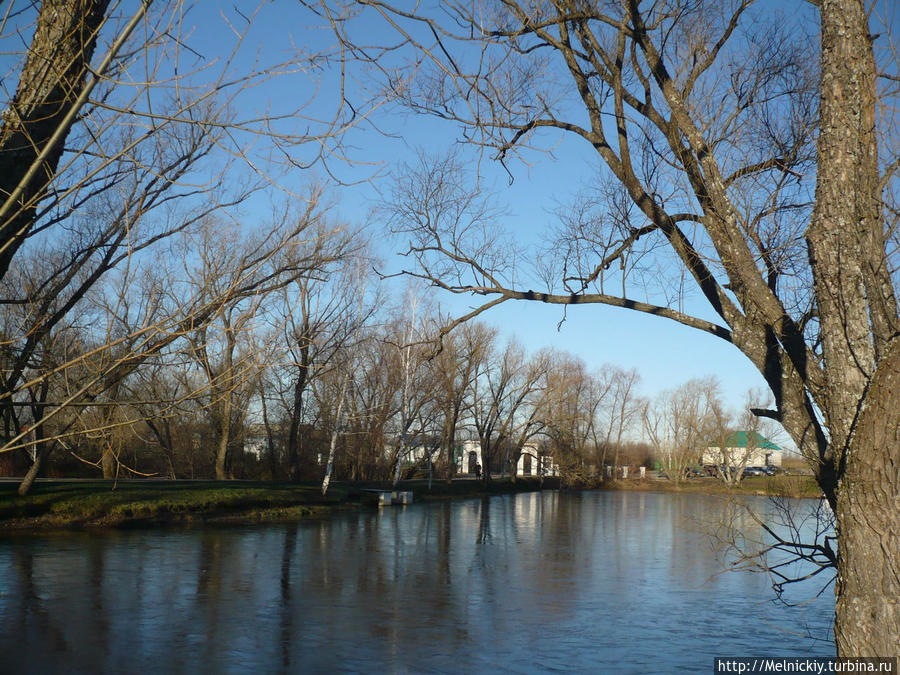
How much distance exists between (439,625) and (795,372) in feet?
24.7

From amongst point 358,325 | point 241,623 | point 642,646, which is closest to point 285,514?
point 358,325

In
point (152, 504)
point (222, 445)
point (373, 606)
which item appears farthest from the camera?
point (222, 445)

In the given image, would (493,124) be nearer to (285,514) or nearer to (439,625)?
(439,625)

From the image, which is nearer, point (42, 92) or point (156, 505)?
point (42, 92)

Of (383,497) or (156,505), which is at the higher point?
(156,505)

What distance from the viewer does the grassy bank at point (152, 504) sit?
63.3 ft

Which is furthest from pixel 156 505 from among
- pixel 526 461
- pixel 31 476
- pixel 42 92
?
pixel 526 461

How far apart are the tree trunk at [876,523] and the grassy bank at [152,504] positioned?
62.9 ft

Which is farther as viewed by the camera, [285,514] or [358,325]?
[358,325]

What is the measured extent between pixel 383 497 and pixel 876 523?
28064mm

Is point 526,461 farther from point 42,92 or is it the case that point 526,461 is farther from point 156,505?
point 42,92

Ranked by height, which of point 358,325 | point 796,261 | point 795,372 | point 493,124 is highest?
point 358,325

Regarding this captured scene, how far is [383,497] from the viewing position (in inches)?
1209

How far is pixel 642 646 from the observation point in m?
10.1
